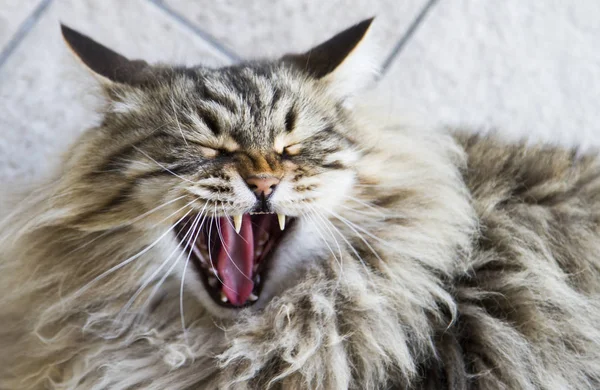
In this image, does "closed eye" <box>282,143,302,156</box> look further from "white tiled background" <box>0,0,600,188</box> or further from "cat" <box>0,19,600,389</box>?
"white tiled background" <box>0,0,600,188</box>

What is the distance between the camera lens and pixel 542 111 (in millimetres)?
1814

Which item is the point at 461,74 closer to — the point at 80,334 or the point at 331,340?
the point at 331,340

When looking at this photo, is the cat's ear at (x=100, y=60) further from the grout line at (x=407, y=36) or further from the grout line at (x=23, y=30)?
the grout line at (x=407, y=36)

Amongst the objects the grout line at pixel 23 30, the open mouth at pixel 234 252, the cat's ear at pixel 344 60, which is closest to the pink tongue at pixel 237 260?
the open mouth at pixel 234 252

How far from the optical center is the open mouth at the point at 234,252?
43.0 inches

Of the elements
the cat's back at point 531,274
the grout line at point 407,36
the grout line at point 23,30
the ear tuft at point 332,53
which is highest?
the grout line at point 23,30

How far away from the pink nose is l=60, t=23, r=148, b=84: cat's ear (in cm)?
32

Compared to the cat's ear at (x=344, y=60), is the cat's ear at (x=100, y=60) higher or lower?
higher

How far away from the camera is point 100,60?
3.54 feet

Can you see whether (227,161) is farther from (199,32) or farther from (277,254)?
(199,32)

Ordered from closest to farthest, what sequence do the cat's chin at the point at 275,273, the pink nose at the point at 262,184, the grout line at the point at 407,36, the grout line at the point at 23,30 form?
the pink nose at the point at 262,184 → the cat's chin at the point at 275,273 → the grout line at the point at 23,30 → the grout line at the point at 407,36

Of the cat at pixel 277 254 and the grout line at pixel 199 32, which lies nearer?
the cat at pixel 277 254

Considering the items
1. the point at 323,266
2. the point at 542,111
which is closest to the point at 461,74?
the point at 542,111

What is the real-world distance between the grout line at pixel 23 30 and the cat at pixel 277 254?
0.71 metres
